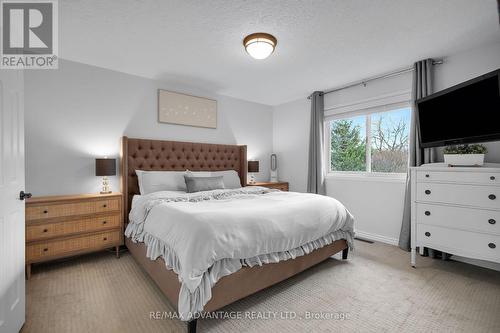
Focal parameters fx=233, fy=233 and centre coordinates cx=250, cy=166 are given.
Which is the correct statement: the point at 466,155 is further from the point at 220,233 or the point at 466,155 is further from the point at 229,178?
the point at 229,178

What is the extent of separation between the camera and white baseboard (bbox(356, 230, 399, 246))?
3.49 meters

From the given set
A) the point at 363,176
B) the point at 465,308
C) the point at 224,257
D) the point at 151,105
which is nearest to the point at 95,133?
the point at 151,105

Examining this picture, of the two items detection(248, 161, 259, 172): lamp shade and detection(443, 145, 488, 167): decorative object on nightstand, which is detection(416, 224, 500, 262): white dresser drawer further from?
detection(248, 161, 259, 172): lamp shade

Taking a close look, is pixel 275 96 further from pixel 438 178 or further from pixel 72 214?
pixel 72 214

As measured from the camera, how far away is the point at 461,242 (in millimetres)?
2375

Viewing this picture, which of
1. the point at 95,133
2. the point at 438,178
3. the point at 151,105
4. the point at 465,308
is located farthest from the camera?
the point at 151,105

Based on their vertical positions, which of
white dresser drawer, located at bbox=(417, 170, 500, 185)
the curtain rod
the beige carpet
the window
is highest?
the curtain rod

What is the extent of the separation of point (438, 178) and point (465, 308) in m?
1.23

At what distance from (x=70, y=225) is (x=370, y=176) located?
426 centimetres

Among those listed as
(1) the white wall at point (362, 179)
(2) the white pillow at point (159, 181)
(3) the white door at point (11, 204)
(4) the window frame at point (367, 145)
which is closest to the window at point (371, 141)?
(4) the window frame at point (367, 145)

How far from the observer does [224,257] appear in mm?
1682

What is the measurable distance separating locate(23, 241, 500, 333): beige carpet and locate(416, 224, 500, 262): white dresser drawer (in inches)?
12.1

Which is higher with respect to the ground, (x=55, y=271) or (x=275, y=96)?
(x=275, y=96)

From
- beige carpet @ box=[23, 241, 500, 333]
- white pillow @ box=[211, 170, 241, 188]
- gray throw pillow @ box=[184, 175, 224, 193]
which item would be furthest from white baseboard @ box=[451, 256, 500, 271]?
gray throw pillow @ box=[184, 175, 224, 193]
